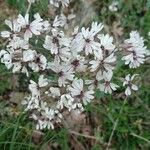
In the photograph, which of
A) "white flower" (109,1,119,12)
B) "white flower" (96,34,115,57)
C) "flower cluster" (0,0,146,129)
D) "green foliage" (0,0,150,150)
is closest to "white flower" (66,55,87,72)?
"flower cluster" (0,0,146,129)

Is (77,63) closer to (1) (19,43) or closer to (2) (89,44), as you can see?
(2) (89,44)

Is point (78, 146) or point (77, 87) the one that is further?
point (78, 146)

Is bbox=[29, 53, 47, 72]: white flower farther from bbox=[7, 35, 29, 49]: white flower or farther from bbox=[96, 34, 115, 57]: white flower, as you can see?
bbox=[96, 34, 115, 57]: white flower

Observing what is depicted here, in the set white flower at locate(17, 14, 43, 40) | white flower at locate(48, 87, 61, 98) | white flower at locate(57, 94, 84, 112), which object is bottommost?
white flower at locate(57, 94, 84, 112)

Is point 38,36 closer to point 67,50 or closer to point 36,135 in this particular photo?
point 67,50

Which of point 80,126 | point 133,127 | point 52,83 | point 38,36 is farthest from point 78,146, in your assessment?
point 38,36

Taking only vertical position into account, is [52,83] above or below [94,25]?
below

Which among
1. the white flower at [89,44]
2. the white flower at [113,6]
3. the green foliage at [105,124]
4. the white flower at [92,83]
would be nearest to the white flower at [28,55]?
the white flower at [89,44]

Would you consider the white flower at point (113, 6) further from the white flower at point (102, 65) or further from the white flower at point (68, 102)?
the white flower at point (102, 65)

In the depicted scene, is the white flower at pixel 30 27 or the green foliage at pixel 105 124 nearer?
the white flower at pixel 30 27
